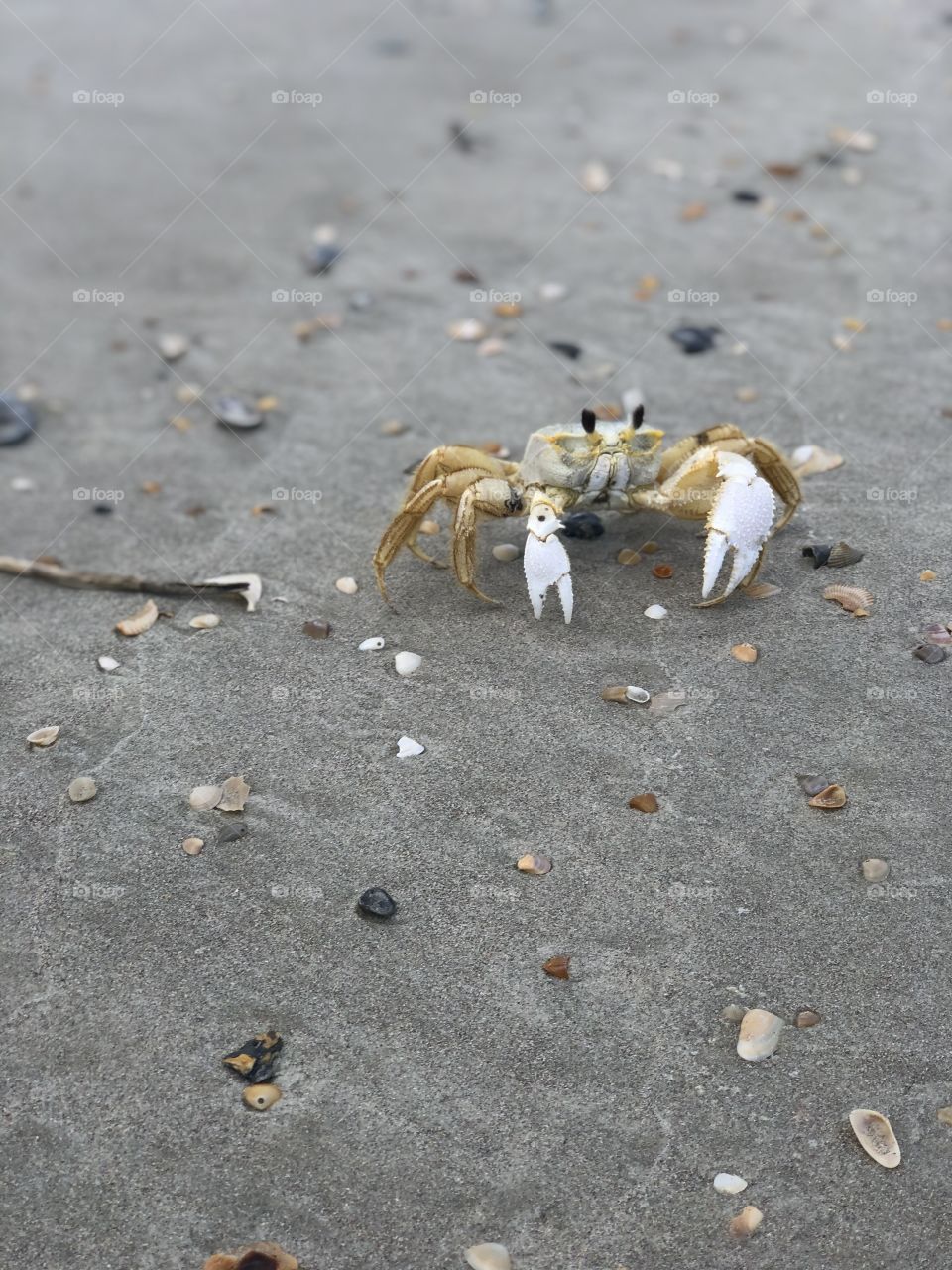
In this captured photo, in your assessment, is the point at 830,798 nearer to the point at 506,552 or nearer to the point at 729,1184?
the point at 729,1184

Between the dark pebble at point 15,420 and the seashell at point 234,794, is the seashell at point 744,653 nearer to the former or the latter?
the seashell at point 234,794

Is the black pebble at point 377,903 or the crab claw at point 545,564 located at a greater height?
the crab claw at point 545,564

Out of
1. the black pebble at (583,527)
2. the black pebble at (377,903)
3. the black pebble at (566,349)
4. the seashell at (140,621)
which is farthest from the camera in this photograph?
the black pebble at (566,349)

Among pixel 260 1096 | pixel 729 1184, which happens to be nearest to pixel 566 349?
pixel 260 1096

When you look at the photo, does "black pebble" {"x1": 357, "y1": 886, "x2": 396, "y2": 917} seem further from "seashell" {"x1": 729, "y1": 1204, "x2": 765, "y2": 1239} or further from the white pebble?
the white pebble

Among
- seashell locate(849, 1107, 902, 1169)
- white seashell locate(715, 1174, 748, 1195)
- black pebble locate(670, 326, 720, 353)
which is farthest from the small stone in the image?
black pebble locate(670, 326, 720, 353)

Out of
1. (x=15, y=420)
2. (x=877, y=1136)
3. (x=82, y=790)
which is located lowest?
(x=15, y=420)

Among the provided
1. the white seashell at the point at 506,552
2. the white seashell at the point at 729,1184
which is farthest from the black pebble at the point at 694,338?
the white seashell at the point at 729,1184
